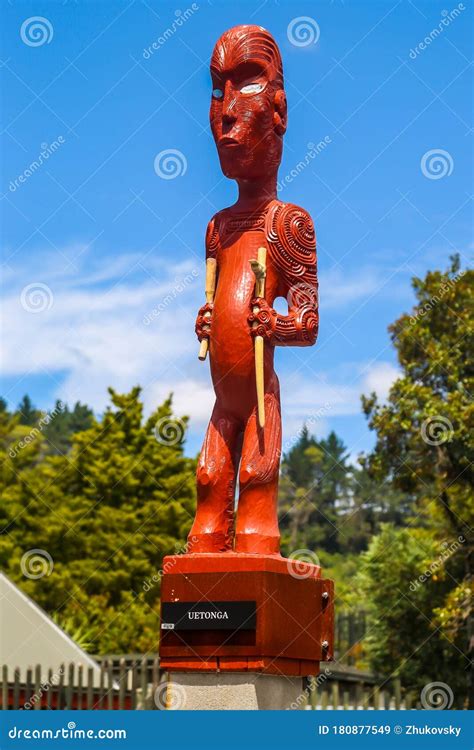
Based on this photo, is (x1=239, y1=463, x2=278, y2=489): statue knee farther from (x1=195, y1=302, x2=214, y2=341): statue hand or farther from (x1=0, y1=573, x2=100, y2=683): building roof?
(x1=0, y1=573, x2=100, y2=683): building roof

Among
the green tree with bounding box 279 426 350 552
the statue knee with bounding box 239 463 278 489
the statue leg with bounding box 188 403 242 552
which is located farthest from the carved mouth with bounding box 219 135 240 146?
the green tree with bounding box 279 426 350 552

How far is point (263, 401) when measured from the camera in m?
9.51

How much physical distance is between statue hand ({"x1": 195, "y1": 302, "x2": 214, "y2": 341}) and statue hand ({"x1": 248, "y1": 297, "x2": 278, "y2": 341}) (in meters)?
0.43

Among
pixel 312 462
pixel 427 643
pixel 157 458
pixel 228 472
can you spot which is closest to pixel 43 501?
pixel 157 458

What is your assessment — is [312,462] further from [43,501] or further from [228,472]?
[228,472]

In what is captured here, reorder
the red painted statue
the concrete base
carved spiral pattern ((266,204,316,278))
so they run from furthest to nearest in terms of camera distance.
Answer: carved spiral pattern ((266,204,316,278)) < the red painted statue < the concrete base

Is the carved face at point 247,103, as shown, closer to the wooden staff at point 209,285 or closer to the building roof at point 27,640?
the wooden staff at point 209,285

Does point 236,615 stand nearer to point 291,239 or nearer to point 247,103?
point 291,239

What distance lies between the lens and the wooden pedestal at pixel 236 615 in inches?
352

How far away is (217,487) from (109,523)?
52.6 ft

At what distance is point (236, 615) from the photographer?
29.5ft

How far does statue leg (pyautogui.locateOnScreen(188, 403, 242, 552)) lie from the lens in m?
9.61

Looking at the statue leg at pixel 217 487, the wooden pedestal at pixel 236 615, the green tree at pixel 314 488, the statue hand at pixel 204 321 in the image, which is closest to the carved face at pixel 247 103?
the statue hand at pixel 204 321

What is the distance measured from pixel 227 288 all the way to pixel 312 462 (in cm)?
4749
